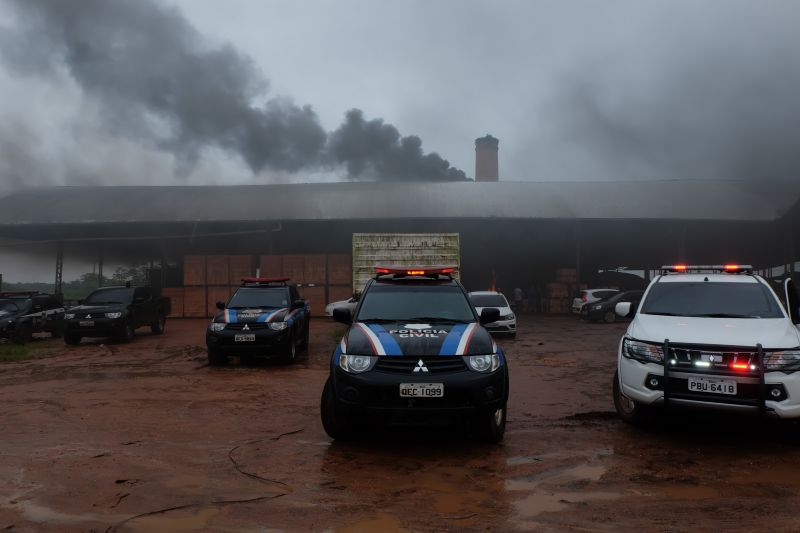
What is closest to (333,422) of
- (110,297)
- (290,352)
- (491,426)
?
(491,426)

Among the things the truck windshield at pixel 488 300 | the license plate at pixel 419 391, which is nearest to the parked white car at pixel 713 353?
the license plate at pixel 419 391

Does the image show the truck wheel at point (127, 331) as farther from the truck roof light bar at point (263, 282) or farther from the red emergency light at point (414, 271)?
the red emergency light at point (414, 271)

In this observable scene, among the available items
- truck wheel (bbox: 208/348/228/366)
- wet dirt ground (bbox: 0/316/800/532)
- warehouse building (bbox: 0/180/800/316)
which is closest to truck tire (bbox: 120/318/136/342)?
truck wheel (bbox: 208/348/228/366)

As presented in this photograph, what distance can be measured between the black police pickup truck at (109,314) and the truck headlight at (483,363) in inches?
469

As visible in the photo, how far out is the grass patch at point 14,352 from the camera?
477 inches

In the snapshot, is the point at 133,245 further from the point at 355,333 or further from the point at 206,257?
the point at 355,333

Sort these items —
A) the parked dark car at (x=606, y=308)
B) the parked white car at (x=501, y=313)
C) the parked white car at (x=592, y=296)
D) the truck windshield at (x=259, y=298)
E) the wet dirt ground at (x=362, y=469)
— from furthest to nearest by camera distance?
the parked white car at (x=592, y=296) < the parked dark car at (x=606, y=308) < the parked white car at (x=501, y=313) < the truck windshield at (x=259, y=298) < the wet dirt ground at (x=362, y=469)

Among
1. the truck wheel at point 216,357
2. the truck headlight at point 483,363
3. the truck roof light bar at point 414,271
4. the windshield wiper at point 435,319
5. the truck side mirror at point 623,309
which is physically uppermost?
the truck roof light bar at point 414,271

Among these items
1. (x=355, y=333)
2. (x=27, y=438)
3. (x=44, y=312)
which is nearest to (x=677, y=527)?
(x=355, y=333)

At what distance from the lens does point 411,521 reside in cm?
367

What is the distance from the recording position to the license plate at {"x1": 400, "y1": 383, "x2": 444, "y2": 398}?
5.02 m

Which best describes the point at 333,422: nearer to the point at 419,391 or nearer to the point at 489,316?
the point at 419,391

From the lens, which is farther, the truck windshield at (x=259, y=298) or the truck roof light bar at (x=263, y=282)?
the truck roof light bar at (x=263, y=282)

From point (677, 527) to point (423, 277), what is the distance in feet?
12.8
